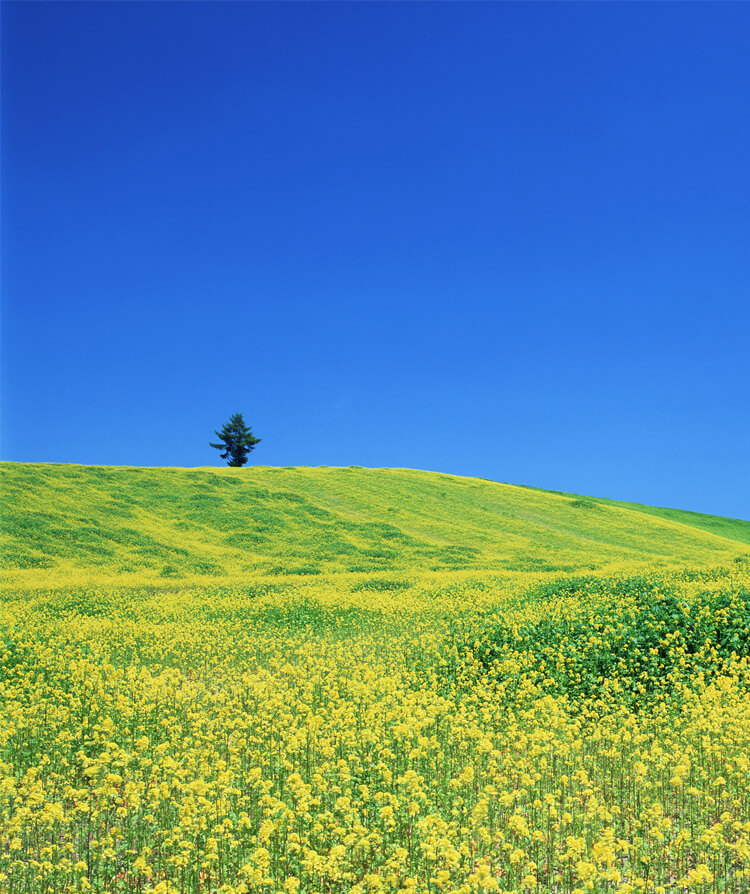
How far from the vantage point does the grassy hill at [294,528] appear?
35.4 metres

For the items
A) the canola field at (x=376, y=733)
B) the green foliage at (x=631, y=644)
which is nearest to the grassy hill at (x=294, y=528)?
the canola field at (x=376, y=733)

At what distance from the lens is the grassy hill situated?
116ft

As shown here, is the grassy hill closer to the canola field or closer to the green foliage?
the canola field

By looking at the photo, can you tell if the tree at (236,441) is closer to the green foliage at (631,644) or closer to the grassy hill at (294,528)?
the grassy hill at (294,528)

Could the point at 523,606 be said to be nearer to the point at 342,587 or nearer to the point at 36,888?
the point at 342,587

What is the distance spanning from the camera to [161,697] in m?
10.8

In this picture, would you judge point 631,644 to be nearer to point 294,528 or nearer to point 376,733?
point 376,733

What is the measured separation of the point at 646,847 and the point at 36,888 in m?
5.65

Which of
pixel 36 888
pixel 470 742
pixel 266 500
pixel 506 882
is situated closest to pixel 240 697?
pixel 470 742

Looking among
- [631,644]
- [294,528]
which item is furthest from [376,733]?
[294,528]

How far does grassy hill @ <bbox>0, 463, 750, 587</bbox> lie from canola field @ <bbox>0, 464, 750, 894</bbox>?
12.9 ft

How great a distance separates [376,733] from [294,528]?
3768 cm

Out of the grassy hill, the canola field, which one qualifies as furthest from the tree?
the canola field

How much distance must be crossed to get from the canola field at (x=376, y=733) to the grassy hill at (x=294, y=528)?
393 cm
